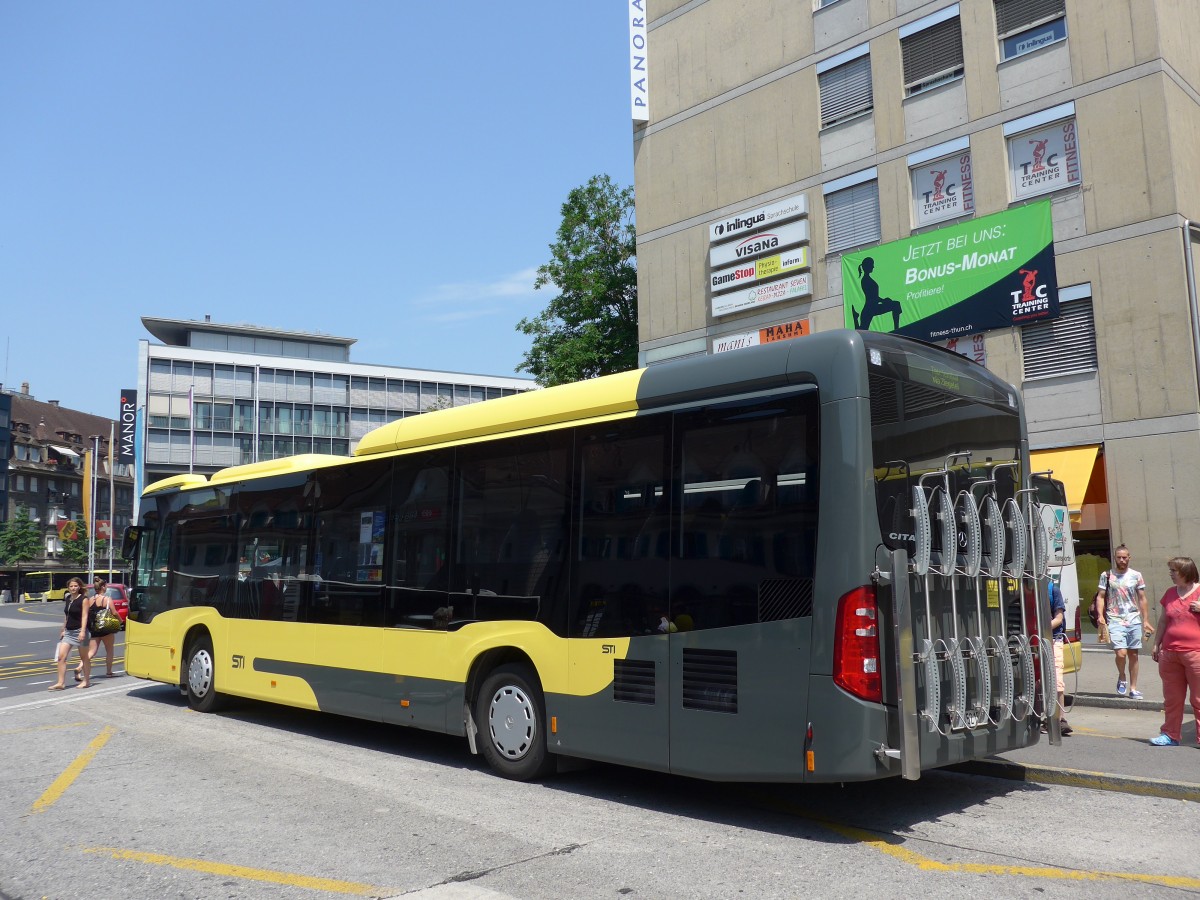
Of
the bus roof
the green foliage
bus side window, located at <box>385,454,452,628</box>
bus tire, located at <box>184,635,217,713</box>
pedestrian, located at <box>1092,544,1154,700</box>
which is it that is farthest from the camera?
the green foliage

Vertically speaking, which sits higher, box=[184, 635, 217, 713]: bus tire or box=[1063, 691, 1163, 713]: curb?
box=[184, 635, 217, 713]: bus tire

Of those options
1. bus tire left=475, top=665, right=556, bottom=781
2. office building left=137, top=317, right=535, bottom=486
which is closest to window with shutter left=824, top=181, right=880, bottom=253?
bus tire left=475, top=665, right=556, bottom=781

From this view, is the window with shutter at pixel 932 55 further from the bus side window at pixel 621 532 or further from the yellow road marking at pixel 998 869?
the yellow road marking at pixel 998 869

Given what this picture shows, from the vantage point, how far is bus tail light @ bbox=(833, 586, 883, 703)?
6098 mm

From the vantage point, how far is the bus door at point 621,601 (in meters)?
7.19

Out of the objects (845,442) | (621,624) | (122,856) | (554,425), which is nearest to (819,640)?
(845,442)

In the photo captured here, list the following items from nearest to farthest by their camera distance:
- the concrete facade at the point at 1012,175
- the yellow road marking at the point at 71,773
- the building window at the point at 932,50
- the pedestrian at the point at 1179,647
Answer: the yellow road marking at the point at 71,773 < the pedestrian at the point at 1179,647 < the concrete facade at the point at 1012,175 < the building window at the point at 932,50

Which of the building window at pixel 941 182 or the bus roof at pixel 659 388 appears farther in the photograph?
the building window at pixel 941 182

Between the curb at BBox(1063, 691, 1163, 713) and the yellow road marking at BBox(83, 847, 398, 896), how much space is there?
886 centimetres

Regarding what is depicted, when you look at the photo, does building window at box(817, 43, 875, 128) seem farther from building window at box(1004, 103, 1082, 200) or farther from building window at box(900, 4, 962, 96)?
building window at box(1004, 103, 1082, 200)

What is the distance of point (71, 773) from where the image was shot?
8.92m

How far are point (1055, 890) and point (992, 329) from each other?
1673 centimetres

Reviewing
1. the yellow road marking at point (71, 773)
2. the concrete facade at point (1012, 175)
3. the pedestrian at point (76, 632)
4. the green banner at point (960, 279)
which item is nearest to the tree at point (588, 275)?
the concrete facade at point (1012, 175)

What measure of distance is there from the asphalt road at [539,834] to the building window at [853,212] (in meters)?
16.4
